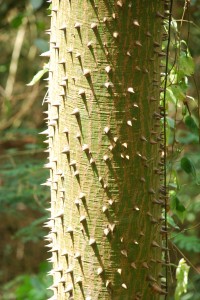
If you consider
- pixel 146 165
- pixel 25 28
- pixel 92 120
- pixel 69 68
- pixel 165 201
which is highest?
pixel 69 68

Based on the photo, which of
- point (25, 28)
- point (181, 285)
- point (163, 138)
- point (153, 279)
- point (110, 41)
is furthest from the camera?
point (25, 28)

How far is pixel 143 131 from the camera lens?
194 cm

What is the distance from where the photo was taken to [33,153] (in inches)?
222

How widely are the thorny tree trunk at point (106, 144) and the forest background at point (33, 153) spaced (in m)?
0.44

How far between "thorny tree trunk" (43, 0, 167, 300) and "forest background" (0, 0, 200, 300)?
442 mm

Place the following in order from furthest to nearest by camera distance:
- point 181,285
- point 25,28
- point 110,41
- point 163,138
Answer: point 25,28 < point 181,285 < point 163,138 < point 110,41

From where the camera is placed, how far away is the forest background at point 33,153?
3514mm

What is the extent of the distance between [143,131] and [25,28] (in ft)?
18.2

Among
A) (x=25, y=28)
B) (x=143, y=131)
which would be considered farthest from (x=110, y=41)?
(x=25, y=28)

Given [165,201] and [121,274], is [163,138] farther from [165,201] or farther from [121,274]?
[121,274]

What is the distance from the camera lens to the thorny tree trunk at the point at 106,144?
189cm

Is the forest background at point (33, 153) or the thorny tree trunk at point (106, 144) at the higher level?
the thorny tree trunk at point (106, 144)

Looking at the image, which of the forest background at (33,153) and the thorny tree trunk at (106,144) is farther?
the forest background at (33,153)

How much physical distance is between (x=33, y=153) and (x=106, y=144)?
12.4ft
